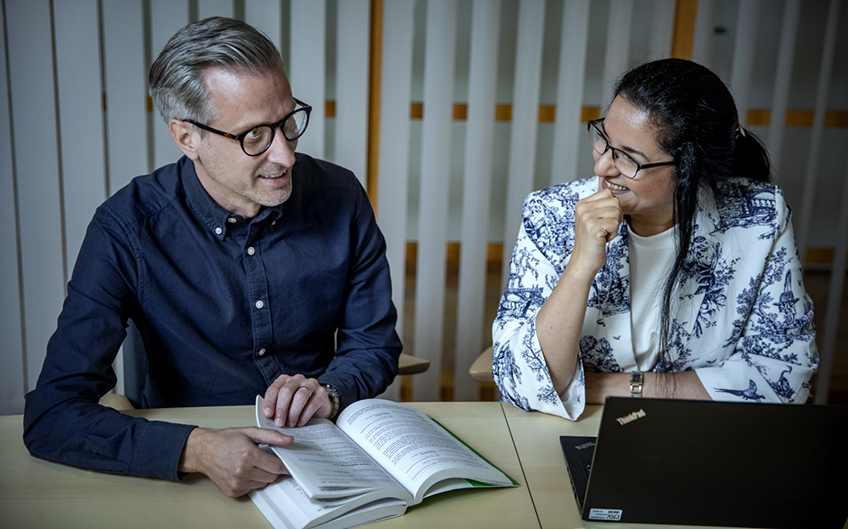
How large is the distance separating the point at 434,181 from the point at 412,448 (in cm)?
157

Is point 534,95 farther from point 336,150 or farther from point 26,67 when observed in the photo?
point 26,67

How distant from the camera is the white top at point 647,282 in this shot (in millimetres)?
1503

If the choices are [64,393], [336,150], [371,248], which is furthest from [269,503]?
[336,150]

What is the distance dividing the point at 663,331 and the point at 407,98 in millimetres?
1347

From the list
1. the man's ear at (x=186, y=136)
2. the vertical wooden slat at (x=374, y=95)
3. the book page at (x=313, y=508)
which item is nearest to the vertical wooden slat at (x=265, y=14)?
the vertical wooden slat at (x=374, y=95)

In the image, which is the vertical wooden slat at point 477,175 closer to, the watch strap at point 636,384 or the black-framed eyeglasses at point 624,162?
the black-framed eyeglasses at point 624,162

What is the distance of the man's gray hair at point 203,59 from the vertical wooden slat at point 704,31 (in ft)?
5.67

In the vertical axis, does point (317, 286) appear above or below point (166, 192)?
below

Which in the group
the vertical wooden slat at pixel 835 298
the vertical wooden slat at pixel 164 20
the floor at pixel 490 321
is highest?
the vertical wooden slat at pixel 164 20

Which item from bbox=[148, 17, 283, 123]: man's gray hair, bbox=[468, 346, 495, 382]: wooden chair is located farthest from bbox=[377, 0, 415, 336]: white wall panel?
bbox=[148, 17, 283, 123]: man's gray hair

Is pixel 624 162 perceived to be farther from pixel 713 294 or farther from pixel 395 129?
pixel 395 129

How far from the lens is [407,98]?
2.43 meters

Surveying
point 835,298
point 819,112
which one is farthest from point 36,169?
point 835,298

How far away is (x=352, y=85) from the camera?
7.89 feet
